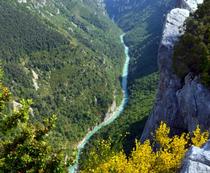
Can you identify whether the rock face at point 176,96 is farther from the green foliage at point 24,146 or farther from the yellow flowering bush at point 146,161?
the green foliage at point 24,146

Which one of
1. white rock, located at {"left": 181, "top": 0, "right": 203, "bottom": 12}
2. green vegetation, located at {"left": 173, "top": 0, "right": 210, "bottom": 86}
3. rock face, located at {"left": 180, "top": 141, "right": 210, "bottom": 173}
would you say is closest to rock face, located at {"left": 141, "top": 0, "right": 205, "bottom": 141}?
white rock, located at {"left": 181, "top": 0, "right": 203, "bottom": 12}

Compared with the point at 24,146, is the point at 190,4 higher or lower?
higher

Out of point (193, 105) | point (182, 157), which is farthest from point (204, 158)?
point (193, 105)

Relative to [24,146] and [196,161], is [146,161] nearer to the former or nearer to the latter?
[196,161]

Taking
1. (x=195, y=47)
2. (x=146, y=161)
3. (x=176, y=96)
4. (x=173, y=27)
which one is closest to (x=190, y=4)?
(x=173, y=27)

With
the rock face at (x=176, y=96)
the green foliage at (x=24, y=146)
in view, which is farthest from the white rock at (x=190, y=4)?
the green foliage at (x=24, y=146)

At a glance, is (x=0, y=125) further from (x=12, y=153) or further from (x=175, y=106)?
(x=175, y=106)
